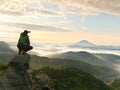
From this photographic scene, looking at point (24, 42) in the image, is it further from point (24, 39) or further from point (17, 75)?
point (17, 75)

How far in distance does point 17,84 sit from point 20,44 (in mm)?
7073

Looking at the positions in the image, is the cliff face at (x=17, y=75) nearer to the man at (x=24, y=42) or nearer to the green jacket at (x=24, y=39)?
the man at (x=24, y=42)

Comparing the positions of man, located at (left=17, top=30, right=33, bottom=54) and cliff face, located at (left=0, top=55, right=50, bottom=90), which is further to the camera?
cliff face, located at (left=0, top=55, right=50, bottom=90)

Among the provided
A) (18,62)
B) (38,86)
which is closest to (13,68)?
(18,62)

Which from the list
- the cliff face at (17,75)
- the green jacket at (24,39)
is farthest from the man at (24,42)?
the cliff face at (17,75)

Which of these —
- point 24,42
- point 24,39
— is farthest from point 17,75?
point 24,39

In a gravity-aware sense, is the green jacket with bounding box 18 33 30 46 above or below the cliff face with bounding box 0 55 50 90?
above

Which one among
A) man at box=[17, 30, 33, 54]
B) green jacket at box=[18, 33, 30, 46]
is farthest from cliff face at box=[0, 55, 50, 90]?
green jacket at box=[18, 33, 30, 46]

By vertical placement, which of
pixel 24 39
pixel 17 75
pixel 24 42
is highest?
pixel 24 39

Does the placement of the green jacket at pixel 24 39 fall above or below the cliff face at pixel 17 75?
above

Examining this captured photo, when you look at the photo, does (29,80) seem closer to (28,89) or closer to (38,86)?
(28,89)

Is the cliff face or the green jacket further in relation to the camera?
the cliff face

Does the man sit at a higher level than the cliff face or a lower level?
higher

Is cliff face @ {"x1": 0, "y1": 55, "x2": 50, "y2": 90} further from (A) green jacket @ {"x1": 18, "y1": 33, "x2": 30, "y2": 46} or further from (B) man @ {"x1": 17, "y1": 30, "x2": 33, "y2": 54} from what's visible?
(A) green jacket @ {"x1": 18, "y1": 33, "x2": 30, "y2": 46}
